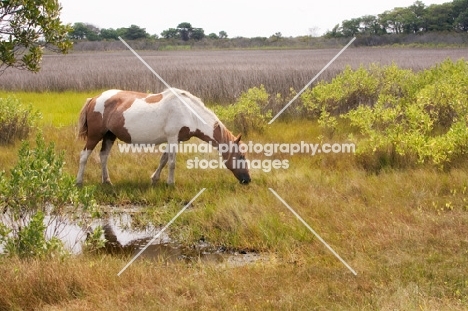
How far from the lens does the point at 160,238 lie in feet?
23.0

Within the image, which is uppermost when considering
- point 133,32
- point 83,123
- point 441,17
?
point 441,17

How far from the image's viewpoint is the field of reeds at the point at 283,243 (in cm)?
482

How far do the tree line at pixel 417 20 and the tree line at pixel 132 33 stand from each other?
1387 centimetres

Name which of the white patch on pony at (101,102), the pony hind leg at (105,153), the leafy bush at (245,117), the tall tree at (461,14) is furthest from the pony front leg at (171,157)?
→ the tall tree at (461,14)

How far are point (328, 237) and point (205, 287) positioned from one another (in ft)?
6.07

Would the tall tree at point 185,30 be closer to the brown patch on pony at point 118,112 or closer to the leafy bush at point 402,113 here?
the leafy bush at point 402,113

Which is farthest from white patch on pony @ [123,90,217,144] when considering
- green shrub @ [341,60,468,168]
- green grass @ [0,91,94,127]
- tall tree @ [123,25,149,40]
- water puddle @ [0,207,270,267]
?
tall tree @ [123,25,149,40]

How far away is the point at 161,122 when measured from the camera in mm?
8469

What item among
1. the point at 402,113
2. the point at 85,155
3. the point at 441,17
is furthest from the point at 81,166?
the point at 441,17

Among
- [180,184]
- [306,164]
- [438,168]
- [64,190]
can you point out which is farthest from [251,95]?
[64,190]

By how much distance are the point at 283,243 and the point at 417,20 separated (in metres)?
35.2

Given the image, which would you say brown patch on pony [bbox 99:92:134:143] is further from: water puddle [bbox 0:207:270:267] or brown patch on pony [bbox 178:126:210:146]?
water puddle [bbox 0:207:270:267]

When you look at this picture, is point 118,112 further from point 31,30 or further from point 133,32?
point 133,32

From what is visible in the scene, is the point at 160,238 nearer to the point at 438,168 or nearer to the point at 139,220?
the point at 139,220
